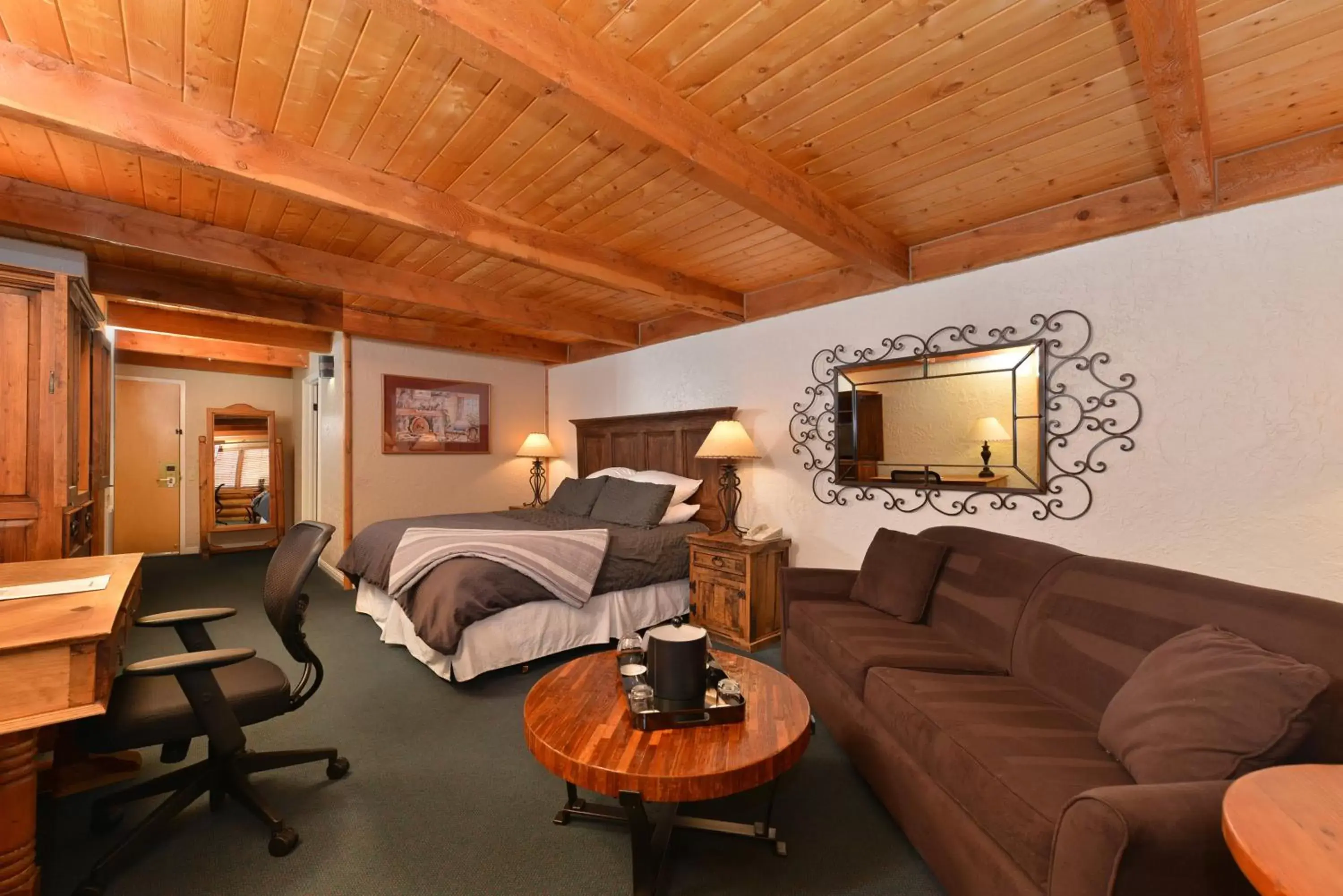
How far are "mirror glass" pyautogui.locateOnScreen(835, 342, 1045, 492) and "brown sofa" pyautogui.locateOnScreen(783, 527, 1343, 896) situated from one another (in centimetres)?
52

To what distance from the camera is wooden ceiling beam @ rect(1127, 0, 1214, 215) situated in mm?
1307

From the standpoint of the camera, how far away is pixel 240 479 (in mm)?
6727

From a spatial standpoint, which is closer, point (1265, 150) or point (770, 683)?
point (770, 683)

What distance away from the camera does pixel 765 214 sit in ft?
7.44

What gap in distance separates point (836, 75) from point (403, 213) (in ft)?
5.94

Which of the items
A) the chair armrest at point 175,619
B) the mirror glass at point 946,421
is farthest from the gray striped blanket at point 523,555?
the mirror glass at point 946,421

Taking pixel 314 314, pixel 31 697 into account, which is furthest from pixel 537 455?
pixel 31 697

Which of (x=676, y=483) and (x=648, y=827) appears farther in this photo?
(x=676, y=483)

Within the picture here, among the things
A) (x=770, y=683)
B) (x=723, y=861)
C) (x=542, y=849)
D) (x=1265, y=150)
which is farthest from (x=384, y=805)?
(x=1265, y=150)

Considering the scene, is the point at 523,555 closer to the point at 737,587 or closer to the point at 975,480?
the point at 737,587

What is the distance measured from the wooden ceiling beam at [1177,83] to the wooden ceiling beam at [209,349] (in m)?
6.13

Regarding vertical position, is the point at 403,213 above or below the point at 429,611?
above

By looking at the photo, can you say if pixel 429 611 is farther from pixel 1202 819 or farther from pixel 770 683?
pixel 1202 819

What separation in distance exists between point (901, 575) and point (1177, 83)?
1.95 metres
